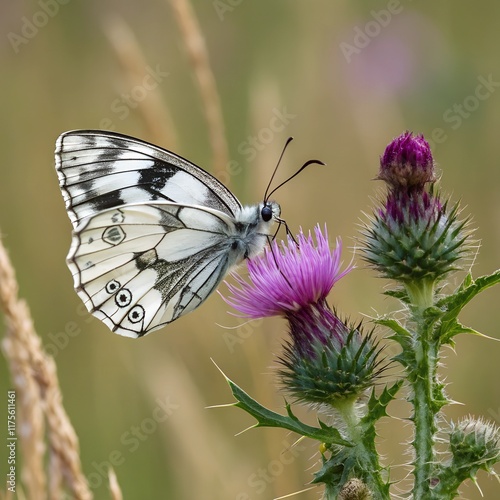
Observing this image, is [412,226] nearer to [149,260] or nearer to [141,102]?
[149,260]

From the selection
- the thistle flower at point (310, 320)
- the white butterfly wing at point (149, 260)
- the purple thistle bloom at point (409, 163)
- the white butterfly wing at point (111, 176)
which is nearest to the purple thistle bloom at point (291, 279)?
the thistle flower at point (310, 320)

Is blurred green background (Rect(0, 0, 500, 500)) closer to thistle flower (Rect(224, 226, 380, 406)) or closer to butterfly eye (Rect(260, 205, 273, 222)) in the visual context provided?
butterfly eye (Rect(260, 205, 273, 222))

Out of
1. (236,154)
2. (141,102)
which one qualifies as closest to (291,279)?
(141,102)

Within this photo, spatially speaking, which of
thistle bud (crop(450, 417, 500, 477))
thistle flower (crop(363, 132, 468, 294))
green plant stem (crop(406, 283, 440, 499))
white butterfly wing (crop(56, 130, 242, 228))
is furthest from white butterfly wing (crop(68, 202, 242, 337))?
thistle bud (crop(450, 417, 500, 477))

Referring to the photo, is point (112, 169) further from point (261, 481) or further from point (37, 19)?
point (37, 19)

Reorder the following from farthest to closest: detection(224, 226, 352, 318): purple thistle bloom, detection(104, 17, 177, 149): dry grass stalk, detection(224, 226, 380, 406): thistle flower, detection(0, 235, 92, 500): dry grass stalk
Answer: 1. detection(104, 17, 177, 149): dry grass stalk
2. detection(224, 226, 352, 318): purple thistle bloom
3. detection(224, 226, 380, 406): thistle flower
4. detection(0, 235, 92, 500): dry grass stalk

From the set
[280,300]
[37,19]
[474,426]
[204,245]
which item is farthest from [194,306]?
[37,19]
